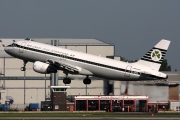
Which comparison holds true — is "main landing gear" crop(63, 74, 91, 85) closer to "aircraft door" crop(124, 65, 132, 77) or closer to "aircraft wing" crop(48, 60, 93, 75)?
"aircraft wing" crop(48, 60, 93, 75)

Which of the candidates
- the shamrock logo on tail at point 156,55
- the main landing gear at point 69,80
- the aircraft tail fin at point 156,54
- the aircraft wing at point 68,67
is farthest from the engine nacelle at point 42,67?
the shamrock logo on tail at point 156,55

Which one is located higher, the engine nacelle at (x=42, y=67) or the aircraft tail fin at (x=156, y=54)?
the aircraft tail fin at (x=156, y=54)

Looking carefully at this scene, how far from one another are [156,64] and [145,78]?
492cm

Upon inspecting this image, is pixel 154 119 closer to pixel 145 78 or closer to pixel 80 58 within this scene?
pixel 145 78

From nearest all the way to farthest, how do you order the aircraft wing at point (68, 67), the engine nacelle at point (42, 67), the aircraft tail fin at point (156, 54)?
1. the aircraft wing at point (68, 67)
2. the engine nacelle at point (42, 67)
3. the aircraft tail fin at point (156, 54)

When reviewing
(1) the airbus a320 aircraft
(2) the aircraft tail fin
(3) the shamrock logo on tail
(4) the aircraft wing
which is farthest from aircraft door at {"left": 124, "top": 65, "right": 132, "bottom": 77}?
(4) the aircraft wing

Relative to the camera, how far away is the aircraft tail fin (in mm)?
142750

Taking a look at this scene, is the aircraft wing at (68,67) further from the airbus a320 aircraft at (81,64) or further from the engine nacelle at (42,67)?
the engine nacelle at (42,67)

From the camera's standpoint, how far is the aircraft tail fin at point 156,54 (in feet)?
468

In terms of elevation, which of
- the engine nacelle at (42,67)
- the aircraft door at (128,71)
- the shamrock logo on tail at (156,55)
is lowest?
the aircraft door at (128,71)

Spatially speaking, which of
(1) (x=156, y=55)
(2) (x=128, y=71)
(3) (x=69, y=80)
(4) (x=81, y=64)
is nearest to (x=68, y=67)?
(4) (x=81, y=64)

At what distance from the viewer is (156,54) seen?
144250mm

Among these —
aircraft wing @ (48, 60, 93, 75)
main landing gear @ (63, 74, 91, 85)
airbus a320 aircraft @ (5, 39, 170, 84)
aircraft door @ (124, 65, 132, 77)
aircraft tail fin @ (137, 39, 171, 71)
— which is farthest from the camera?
main landing gear @ (63, 74, 91, 85)

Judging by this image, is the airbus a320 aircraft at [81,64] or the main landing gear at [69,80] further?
the main landing gear at [69,80]
